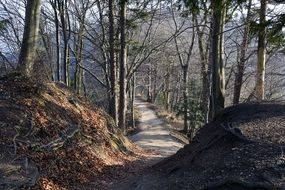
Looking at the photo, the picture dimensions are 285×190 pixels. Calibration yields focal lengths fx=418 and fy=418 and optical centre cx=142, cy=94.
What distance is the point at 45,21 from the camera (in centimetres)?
3130

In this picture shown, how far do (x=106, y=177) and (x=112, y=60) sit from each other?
1055 cm

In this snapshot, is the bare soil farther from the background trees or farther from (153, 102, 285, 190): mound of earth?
the background trees

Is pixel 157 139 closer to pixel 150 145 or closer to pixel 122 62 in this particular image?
pixel 150 145

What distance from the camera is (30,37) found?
492 inches

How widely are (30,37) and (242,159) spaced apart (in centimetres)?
769

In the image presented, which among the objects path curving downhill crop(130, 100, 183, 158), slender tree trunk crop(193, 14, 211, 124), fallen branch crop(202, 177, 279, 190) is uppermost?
slender tree trunk crop(193, 14, 211, 124)

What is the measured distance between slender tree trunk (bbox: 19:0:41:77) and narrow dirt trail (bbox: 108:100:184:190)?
4.62 m

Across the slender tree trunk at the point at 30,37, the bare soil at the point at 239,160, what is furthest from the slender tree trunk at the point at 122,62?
the bare soil at the point at 239,160

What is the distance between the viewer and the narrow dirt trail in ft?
31.9

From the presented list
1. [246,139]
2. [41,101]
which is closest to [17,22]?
[41,101]

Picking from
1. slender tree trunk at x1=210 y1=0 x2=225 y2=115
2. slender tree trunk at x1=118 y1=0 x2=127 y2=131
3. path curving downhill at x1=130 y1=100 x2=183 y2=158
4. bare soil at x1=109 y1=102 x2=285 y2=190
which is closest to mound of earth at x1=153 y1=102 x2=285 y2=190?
bare soil at x1=109 y1=102 x2=285 y2=190

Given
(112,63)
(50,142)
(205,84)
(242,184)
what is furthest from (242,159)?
(205,84)

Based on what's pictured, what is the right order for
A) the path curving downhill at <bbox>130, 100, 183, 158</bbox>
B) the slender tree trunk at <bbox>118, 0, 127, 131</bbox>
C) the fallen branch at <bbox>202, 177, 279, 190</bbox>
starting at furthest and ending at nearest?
1. the path curving downhill at <bbox>130, 100, 183, 158</bbox>
2. the slender tree trunk at <bbox>118, 0, 127, 131</bbox>
3. the fallen branch at <bbox>202, 177, 279, 190</bbox>

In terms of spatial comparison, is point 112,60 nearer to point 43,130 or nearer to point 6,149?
point 43,130
